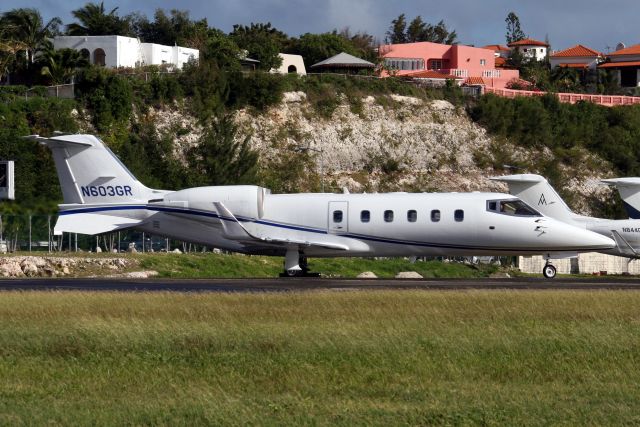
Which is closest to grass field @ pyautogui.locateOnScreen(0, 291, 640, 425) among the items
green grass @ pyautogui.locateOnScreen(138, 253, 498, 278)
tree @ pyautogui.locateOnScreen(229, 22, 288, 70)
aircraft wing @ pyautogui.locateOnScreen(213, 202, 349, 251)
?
aircraft wing @ pyautogui.locateOnScreen(213, 202, 349, 251)

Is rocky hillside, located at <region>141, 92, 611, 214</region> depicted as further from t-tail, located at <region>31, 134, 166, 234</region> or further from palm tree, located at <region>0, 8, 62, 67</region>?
t-tail, located at <region>31, 134, 166, 234</region>

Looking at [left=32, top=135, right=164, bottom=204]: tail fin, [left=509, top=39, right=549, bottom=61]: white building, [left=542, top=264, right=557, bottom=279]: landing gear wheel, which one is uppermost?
[left=509, top=39, right=549, bottom=61]: white building

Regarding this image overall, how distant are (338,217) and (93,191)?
26.5ft

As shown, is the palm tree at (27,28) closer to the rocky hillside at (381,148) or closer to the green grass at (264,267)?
the rocky hillside at (381,148)


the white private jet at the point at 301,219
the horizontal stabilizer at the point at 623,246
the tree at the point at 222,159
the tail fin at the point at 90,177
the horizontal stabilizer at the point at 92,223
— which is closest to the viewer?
the white private jet at the point at 301,219

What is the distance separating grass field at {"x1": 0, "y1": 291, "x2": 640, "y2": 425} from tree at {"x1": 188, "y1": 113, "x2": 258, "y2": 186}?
2187 inches

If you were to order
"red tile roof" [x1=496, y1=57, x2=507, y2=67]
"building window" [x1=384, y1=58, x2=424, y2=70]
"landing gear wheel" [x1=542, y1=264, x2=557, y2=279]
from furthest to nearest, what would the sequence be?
"red tile roof" [x1=496, y1=57, x2=507, y2=67] < "building window" [x1=384, y1=58, x2=424, y2=70] < "landing gear wheel" [x1=542, y1=264, x2=557, y2=279]

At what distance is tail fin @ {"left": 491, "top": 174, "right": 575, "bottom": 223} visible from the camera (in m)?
47.3

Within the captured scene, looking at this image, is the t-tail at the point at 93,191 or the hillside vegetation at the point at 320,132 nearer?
the t-tail at the point at 93,191

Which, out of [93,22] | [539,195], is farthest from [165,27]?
[539,195]

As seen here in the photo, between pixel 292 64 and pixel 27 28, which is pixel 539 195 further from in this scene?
pixel 292 64

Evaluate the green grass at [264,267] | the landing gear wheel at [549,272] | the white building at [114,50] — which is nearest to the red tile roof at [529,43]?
the white building at [114,50]

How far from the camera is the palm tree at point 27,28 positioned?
322 ft

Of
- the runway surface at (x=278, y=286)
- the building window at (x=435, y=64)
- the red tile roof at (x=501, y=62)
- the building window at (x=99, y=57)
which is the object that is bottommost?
the runway surface at (x=278, y=286)
